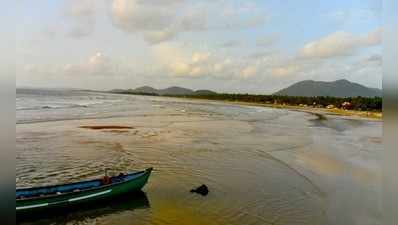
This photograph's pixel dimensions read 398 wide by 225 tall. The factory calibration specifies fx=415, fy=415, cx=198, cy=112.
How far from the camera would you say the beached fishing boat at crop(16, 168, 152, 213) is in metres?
8.66

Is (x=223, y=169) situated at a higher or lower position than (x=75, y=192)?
lower

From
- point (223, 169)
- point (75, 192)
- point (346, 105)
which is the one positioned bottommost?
point (223, 169)

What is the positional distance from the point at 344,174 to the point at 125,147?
8.85m

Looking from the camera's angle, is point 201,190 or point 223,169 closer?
point 201,190

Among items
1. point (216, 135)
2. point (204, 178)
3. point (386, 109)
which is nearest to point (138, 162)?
point (204, 178)

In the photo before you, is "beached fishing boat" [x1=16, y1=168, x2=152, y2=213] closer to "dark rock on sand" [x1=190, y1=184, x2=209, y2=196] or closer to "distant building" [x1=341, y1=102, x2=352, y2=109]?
"dark rock on sand" [x1=190, y1=184, x2=209, y2=196]

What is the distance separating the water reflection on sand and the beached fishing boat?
0.45 meters

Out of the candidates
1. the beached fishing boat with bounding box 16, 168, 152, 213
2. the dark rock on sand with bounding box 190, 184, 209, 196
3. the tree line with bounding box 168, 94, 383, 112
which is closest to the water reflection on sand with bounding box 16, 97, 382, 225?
the dark rock on sand with bounding box 190, 184, 209, 196

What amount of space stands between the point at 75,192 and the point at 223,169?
6.00 metres

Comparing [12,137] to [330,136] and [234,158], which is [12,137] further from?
[330,136]

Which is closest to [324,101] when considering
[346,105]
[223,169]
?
[346,105]

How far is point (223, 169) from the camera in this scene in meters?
14.2

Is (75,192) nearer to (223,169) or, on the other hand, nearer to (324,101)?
(223,169)

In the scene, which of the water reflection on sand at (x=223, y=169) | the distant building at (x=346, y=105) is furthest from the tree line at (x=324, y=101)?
the water reflection on sand at (x=223, y=169)
